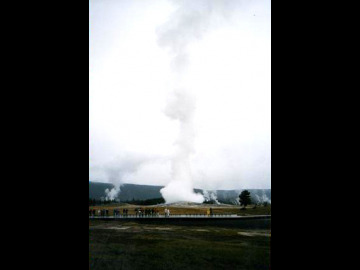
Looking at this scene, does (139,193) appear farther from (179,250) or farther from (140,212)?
(179,250)

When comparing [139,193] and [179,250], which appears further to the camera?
[139,193]

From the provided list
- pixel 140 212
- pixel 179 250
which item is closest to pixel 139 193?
pixel 140 212

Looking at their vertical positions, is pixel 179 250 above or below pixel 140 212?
above

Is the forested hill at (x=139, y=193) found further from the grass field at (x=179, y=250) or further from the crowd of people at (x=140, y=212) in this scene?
the grass field at (x=179, y=250)

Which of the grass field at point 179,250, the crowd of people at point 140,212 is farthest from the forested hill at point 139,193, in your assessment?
the grass field at point 179,250

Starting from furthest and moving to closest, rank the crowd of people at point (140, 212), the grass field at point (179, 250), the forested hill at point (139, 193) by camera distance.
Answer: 1. the forested hill at point (139, 193)
2. the crowd of people at point (140, 212)
3. the grass field at point (179, 250)

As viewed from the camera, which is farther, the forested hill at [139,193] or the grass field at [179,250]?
the forested hill at [139,193]

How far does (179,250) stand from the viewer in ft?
48.7

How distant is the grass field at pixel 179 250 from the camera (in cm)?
1250

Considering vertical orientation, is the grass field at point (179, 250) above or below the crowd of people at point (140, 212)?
above
